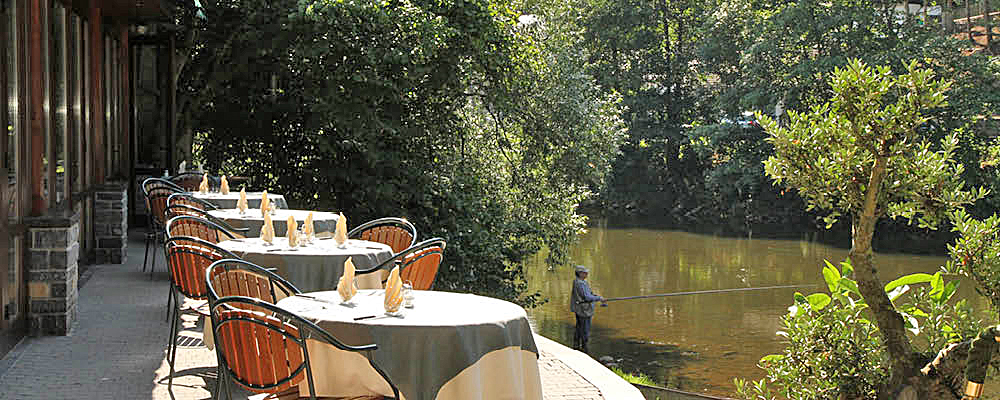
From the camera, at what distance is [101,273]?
32.0 ft

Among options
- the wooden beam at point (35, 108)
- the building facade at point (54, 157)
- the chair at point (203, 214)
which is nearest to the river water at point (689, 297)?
the building facade at point (54, 157)

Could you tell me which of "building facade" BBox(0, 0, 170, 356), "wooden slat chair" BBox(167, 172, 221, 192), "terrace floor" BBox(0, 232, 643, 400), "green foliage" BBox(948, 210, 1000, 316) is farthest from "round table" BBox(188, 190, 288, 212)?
"green foliage" BBox(948, 210, 1000, 316)

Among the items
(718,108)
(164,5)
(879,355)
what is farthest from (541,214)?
(718,108)

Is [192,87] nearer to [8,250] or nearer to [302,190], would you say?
[302,190]

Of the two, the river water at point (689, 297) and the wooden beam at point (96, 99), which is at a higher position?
the wooden beam at point (96, 99)

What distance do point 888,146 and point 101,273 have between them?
718 centimetres

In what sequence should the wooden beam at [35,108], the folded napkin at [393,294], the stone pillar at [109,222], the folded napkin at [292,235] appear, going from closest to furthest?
the folded napkin at [393,294] → the folded napkin at [292,235] → the wooden beam at [35,108] → the stone pillar at [109,222]

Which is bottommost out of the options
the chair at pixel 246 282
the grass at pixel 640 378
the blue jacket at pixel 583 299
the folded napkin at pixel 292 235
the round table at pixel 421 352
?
the grass at pixel 640 378

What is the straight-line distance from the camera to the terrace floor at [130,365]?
5.46 metres

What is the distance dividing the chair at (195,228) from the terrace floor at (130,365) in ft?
2.19

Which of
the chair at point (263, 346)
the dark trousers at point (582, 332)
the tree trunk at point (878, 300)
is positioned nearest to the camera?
the chair at point (263, 346)

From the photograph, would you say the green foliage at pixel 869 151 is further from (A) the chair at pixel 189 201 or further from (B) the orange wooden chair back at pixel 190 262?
(A) the chair at pixel 189 201

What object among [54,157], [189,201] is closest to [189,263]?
[54,157]

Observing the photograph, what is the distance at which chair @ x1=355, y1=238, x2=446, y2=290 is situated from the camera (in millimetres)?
5668
